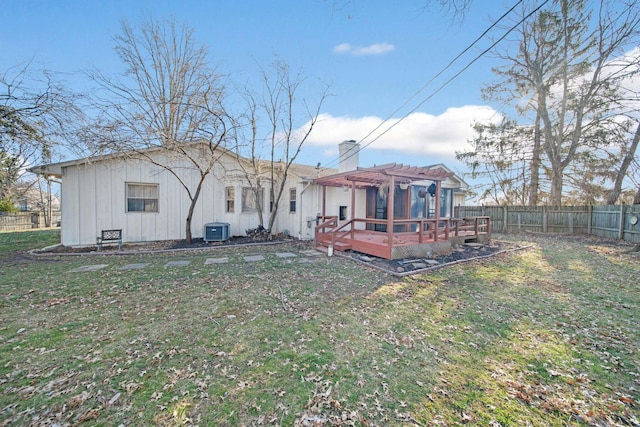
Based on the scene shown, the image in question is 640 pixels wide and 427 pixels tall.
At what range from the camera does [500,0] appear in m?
5.04

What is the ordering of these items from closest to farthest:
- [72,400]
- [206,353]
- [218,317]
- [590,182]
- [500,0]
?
[72,400] < [206,353] < [218,317] < [500,0] < [590,182]

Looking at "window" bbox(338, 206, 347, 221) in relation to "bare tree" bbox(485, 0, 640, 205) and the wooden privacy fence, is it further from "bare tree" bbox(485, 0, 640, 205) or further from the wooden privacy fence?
"bare tree" bbox(485, 0, 640, 205)

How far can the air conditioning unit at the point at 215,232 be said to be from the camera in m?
10.2

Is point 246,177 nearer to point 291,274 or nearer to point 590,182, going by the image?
point 291,274

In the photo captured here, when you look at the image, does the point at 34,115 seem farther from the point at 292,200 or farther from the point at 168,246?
the point at 292,200

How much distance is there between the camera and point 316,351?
2977mm

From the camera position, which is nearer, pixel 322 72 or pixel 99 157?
pixel 99 157

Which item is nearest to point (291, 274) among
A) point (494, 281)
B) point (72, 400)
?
point (72, 400)

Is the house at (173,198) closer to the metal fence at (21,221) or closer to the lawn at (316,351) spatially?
the lawn at (316,351)

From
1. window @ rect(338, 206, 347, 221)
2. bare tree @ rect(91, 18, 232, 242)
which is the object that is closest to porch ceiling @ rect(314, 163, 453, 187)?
window @ rect(338, 206, 347, 221)

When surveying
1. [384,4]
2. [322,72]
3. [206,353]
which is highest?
[322,72]

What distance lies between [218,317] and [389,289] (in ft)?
10.4

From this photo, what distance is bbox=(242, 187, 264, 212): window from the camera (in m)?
11.8

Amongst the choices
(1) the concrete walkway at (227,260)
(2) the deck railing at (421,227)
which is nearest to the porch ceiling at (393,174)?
(2) the deck railing at (421,227)
